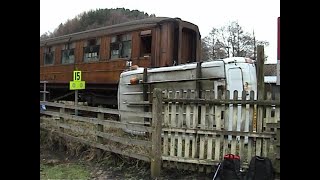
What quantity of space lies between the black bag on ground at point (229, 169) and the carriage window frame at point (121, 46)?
263 inches

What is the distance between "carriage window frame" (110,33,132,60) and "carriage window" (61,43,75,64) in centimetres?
257

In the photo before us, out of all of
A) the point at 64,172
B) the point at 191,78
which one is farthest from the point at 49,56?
the point at 64,172

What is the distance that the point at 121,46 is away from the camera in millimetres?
10805

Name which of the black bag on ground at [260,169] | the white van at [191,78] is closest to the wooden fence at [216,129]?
the black bag on ground at [260,169]

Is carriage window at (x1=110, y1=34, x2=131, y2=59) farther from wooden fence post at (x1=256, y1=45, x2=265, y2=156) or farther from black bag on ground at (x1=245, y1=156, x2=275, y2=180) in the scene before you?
black bag on ground at (x1=245, y1=156, x2=275, y2=180)

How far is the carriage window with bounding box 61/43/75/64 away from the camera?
13016 millimetres

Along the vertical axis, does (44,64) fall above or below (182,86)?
above

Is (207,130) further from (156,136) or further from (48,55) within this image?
(48,55)

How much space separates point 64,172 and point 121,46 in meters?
6.18
